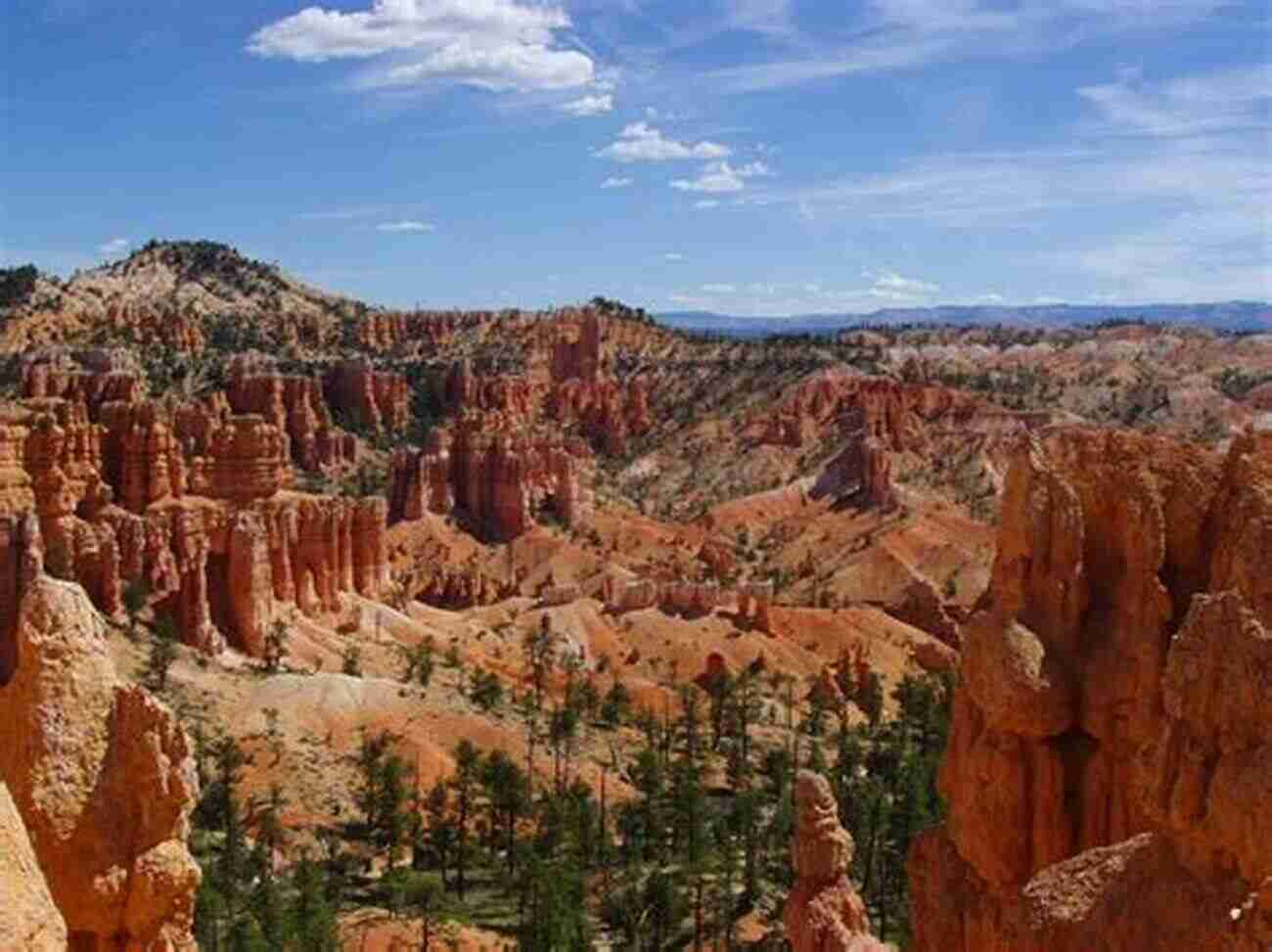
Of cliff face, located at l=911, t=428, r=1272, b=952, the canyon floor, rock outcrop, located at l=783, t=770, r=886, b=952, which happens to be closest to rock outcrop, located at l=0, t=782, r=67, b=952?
the canyon floor

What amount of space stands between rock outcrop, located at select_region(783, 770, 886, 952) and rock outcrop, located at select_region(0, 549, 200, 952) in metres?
8.94

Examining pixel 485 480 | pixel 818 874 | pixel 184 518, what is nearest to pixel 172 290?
pixel 485 480

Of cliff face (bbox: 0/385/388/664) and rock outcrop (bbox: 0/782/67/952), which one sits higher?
rock outcrop (bbox: 0/782/67/952)

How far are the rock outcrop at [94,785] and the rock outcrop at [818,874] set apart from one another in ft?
29.3

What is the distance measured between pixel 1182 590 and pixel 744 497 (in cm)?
10998

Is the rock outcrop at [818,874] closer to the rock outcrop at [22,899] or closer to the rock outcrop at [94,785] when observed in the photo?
the rock outcrop at [94,785]

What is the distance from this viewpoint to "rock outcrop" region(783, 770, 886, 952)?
18.4 meters

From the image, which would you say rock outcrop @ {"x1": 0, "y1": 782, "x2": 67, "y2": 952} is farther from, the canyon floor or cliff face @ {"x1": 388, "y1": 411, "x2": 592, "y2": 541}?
cliff face @ {"x1": 388, "y1": 411, "x2": 592, "y2": 541}

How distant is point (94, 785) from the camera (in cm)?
1109

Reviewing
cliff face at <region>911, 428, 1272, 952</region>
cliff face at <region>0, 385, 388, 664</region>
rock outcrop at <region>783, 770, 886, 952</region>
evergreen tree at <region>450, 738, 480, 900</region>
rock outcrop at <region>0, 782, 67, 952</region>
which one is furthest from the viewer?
cliff face at <region>0, 385, 388, 664</region>

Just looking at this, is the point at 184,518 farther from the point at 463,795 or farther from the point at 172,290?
the point at 172,290

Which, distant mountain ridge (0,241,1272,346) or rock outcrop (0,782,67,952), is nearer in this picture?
rock outcrop (0,782,67,952)

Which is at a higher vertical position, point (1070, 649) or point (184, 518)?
point (1070, 649)

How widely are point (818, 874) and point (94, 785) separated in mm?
10279
